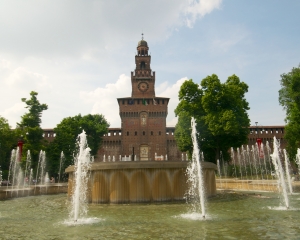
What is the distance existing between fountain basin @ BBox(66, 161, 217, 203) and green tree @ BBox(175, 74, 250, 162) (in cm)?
1716

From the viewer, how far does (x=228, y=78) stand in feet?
103

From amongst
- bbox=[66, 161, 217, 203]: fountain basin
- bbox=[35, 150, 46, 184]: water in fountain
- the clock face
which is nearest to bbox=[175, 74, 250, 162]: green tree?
bbox=[35, 150, 46, 184]: water in fountain

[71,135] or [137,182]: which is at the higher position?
[71,135]

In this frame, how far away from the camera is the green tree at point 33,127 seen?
31297 mm

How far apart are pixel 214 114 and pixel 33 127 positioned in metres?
20.7

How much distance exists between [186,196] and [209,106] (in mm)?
19309

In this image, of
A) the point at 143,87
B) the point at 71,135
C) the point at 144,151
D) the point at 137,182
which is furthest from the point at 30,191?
the point at 143,87

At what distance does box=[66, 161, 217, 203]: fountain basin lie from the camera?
34.2ft

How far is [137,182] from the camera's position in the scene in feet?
34.4

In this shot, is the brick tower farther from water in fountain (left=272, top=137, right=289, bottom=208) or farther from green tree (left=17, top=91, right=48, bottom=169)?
water in fountain (left=272, top=137, right=289, bottom=208)

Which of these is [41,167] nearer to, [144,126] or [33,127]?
[33,127]

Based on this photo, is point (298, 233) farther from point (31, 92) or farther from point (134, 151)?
point (134, 151)

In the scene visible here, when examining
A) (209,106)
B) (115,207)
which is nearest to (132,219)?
(115,207)

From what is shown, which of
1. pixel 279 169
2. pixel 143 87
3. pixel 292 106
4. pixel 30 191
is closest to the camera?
pixel 279 169
